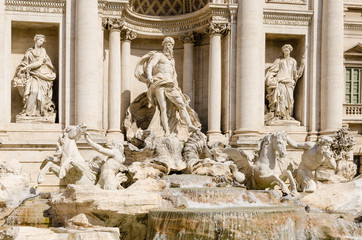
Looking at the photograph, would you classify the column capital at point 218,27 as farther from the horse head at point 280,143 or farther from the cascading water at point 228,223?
the cascading water at point 228,223

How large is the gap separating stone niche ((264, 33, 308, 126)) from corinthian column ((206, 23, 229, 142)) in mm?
2110

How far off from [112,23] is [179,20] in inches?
125

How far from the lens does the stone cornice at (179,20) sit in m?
19.8

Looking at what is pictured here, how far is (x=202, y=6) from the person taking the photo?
20.7 meters

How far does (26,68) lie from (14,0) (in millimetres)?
2495

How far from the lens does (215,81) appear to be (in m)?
19.7

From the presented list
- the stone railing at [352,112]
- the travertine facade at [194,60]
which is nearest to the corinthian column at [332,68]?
the travertine facade at [194,60]

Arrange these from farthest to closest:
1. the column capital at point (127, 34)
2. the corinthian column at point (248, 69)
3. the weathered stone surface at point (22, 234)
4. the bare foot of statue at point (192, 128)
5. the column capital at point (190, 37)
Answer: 1. the column capital at point (190, 37)
2. the column capital at point (127, 34)
3. the corinthian column at point (248, 69)
4. the bare foot of statue at point (192, 128)
5. the weathered stone surface at point (22, 234)

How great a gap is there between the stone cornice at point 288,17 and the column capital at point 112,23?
566cm

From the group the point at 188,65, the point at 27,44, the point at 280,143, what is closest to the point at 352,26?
the point at 188,65

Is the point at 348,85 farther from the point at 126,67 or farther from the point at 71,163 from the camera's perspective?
the point at 71,163

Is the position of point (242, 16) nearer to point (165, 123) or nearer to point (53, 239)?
point (165, 123)

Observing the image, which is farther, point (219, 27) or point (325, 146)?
point (219, 27)

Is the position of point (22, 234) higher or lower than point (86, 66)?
lower
